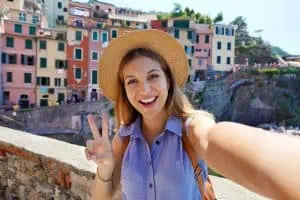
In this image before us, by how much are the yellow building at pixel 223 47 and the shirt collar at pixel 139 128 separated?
41057 mm

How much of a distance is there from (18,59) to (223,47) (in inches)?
796

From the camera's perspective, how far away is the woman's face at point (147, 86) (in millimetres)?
1539

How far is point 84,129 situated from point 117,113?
31.9 m

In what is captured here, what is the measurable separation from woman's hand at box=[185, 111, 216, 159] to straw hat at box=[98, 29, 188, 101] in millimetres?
256

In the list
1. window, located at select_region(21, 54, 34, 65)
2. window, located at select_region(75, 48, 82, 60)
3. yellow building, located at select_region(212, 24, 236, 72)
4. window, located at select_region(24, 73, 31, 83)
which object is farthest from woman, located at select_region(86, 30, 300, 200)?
yellow building, located at select_region(212, 24, 236, 72)

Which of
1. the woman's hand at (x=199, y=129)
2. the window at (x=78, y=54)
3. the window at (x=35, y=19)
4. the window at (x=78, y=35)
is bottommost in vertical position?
the woman's hand at (x=199, y=129)

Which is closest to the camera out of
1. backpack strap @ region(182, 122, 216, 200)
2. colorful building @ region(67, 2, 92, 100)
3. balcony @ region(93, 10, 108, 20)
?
backpack strap @ region(182, 122, 216, 200)

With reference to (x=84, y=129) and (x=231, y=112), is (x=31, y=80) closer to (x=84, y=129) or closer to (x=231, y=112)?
(x=84, y=129)

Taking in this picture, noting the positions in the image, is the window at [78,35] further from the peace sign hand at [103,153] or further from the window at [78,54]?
the peace sign hand at [103,153]

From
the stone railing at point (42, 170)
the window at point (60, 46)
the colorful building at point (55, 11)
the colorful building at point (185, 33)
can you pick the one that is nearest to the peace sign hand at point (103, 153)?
the stone railing at point (42, 170)

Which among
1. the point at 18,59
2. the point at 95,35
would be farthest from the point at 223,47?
the point at 18,59

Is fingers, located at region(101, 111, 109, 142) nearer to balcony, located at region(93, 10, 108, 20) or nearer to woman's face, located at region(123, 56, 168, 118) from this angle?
woman's face, located at region(123, 56, 168, 118)

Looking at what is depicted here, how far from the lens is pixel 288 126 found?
40.9 m

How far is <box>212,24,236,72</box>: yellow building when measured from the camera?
42312mm
